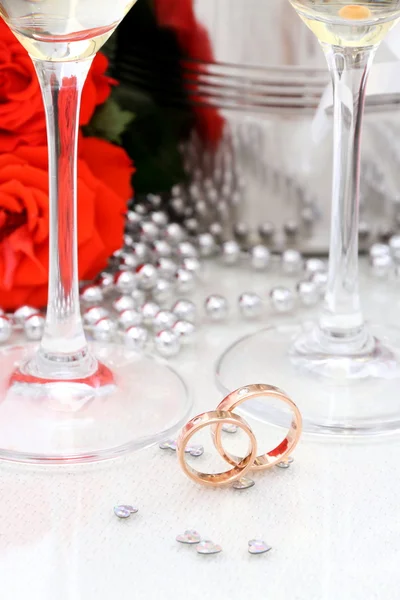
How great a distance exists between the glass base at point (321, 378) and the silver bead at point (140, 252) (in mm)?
164

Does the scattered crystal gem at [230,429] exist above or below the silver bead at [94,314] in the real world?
below

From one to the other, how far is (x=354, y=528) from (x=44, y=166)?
37cm

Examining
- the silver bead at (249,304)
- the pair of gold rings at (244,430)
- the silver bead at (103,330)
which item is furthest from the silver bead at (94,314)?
the pair of gold rings at (244,430)

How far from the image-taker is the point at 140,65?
0.93m

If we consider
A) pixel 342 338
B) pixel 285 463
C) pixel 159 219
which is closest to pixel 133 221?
pixel 159 219

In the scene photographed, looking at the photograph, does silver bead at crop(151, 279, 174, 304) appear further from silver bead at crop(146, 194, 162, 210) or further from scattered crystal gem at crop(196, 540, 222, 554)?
scattered crystal gem at crop(196, 540, 222, 554)

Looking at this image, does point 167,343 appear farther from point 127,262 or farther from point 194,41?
point 194,41

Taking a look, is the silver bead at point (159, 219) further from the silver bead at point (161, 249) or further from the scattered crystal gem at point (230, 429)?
the scattered crystal gem at point (230, 429)

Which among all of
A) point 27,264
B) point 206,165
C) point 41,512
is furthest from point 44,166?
point 41,512

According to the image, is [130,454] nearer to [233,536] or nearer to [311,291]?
[233,536]

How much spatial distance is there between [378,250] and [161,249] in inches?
7.5

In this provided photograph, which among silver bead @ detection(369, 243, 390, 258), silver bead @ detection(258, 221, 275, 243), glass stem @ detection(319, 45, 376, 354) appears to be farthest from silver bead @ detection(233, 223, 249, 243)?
glass stem @ detection(319, 45, 376, 354)

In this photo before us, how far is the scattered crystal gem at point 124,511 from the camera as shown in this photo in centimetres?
52

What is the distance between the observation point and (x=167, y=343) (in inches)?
28.3
